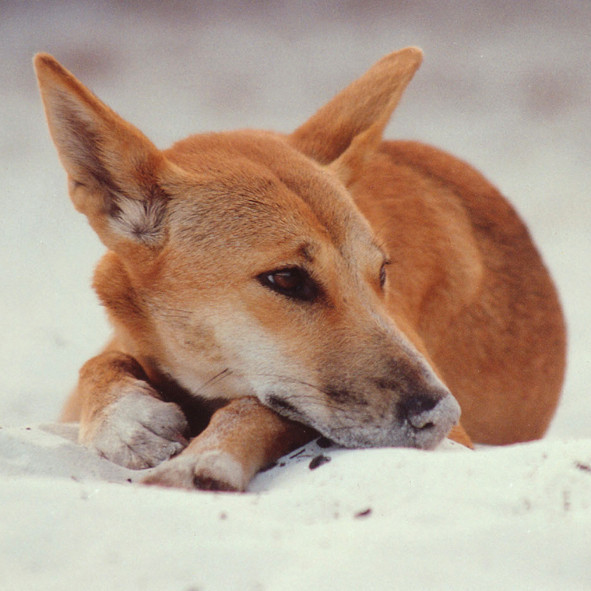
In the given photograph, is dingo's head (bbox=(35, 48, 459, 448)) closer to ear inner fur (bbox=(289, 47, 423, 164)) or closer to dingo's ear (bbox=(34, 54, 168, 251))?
dingo's ear (bbox=(34, 54, 168, 251))

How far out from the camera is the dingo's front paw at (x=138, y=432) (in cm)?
255

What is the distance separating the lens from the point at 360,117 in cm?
356

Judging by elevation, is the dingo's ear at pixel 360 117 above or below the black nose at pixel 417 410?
above

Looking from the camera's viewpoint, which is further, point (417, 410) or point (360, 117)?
point (360, 117)

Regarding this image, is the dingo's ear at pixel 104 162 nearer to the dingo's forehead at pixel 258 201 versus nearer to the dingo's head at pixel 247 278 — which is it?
the dingo's head at pixel 247 278

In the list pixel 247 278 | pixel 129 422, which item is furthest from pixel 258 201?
pixel 129 422

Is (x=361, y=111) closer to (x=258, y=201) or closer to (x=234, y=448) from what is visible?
(x=258, y=201)

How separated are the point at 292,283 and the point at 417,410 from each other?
578 mm

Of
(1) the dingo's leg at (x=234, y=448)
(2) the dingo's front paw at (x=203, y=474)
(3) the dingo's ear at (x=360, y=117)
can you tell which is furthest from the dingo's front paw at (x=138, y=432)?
(3) the dingo's ear at (x=360, y=117)

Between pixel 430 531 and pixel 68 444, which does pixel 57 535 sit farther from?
pixel 68 444

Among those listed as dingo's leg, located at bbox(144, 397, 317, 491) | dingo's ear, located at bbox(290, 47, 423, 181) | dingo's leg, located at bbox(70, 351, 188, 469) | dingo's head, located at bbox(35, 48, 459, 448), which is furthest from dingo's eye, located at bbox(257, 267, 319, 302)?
dingo's ear, located at bbox(290, 47, 423, 181)

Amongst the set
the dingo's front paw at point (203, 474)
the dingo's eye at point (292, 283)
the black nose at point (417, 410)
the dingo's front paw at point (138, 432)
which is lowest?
the dingo's front paw at point (138, 432)

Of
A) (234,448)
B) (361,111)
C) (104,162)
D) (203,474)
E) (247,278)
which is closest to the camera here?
(203,474)

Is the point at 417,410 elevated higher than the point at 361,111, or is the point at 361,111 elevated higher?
the point at 361,111
